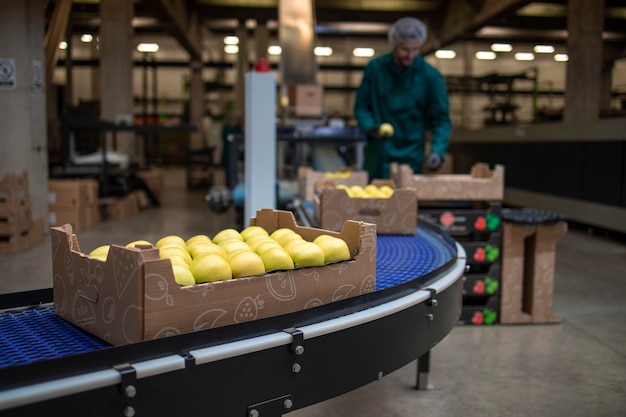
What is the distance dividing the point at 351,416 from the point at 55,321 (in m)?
1.61

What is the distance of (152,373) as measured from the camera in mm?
1032

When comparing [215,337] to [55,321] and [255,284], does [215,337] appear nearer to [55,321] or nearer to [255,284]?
[255,284]

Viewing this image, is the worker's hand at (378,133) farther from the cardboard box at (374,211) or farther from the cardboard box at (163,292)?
the cardboard box at (163,292)

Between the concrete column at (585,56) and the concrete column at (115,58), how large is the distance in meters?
7.94

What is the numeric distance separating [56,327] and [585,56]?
37.3 feet

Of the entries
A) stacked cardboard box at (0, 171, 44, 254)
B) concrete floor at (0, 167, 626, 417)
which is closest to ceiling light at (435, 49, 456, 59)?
concrete floor at (0, 167, 626, 417)

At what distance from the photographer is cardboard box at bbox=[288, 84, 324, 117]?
657 cm

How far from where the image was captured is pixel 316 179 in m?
3.78

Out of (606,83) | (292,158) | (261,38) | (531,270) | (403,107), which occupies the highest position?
(261,38)

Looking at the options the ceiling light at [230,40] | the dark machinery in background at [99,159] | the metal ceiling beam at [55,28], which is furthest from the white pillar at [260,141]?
the ceiling light at [230,40]

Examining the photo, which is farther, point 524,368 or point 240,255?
point 524,368

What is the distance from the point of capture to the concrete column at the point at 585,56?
10883 millimetres

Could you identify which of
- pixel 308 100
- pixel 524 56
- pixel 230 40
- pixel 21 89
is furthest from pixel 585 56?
pixel 524 56

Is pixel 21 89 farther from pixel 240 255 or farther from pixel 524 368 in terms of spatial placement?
pixel 240 255
